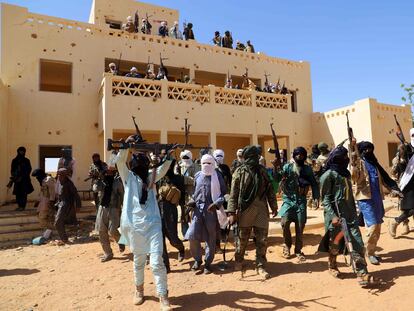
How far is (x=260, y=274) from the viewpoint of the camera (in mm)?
4422

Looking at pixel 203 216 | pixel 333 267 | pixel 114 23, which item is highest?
pixel 114 23

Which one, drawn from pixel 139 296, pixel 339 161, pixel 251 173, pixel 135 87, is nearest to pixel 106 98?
pixel 135 87

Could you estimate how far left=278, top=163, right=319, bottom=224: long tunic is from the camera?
5027 millimetres

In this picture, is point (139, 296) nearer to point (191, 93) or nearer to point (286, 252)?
point (286, 252)

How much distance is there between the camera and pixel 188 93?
1263 centimetres

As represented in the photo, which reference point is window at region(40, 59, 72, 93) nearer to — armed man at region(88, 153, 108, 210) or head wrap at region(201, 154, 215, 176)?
armed man at region(88, 153, 108, 210)

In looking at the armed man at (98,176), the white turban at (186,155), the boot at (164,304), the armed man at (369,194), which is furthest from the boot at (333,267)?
Result: the armed man at (98,176)

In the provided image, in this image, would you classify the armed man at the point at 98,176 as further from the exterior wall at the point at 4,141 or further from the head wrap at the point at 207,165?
the exterior wall at the point at 4,141

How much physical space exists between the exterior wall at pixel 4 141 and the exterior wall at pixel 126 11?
7.21 meters

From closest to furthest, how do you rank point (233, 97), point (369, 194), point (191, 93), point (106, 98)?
point (369, 194) → point (106, 98) → point (191, 93) → point (233, 97)

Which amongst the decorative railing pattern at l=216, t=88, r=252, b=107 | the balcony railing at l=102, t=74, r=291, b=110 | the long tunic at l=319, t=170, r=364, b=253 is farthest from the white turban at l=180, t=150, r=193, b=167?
the decorative railing pattern at l=216, t=88, r=252, b=107

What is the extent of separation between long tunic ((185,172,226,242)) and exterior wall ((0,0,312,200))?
23.3ft

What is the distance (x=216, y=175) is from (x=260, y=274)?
1549mm

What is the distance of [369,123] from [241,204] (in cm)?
1240
